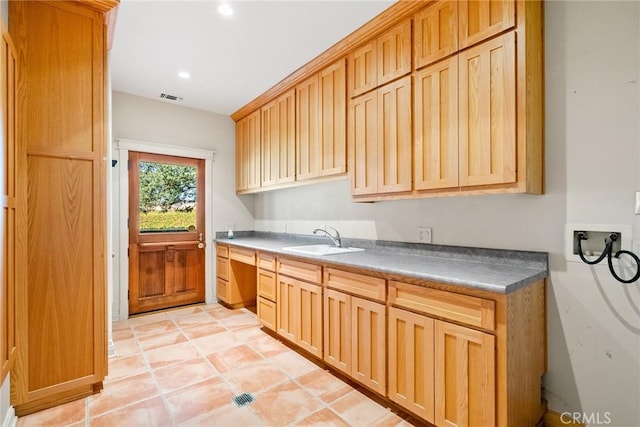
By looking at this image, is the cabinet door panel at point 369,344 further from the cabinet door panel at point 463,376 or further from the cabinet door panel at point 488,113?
the cabinet door panel at point 488,113

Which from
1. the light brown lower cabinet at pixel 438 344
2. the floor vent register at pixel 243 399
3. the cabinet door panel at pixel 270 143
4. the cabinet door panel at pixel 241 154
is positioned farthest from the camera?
the cabinet door panel at pixel 241 154

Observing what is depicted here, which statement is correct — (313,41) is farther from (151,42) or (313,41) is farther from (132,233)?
(132,233)

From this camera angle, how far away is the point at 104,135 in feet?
6.73

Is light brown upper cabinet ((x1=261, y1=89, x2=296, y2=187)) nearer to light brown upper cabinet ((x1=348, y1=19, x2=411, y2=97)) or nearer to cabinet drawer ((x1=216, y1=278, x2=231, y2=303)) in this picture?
light brown upper cabinet ((x1=348, y1=19, x2=411, y2=97))

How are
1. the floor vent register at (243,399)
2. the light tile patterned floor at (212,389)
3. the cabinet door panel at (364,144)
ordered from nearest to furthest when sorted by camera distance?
the light tile patterned floor at (212,389)
the floor vent register at (243,399)
the cabinet door panel at (364,144)

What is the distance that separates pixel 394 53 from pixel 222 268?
3.11 m

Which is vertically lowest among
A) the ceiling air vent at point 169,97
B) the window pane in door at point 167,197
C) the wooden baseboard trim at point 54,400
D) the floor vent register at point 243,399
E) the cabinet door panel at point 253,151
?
the floor vent register at point 243,399

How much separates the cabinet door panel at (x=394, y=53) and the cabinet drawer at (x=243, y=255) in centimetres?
205

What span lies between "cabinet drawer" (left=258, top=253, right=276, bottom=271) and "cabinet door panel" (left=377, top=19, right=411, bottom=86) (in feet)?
5.70

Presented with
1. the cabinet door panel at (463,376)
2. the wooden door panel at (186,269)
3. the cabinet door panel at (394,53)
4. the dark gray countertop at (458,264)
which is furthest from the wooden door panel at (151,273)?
the cabinet door panel at (463,376)

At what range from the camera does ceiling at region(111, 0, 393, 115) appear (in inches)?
82.5

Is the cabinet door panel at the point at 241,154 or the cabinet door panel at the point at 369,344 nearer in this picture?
the cabinet door panel at the point at 369,344

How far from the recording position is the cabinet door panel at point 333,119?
8.52 ft

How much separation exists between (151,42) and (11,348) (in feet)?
7.45
